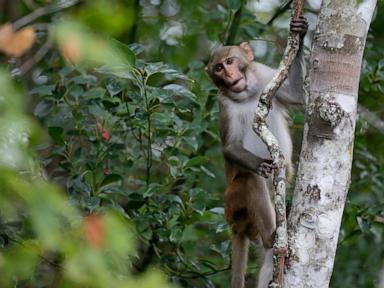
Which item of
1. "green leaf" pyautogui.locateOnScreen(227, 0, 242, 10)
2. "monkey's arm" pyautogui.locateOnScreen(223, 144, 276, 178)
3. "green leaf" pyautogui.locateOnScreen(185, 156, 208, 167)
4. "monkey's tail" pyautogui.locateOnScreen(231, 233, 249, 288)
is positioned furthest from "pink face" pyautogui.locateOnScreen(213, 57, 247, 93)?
"monkey's tail" pyautogui.locateOnScreen(231, 233, 249, 288)

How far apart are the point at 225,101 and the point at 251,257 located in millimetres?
1798

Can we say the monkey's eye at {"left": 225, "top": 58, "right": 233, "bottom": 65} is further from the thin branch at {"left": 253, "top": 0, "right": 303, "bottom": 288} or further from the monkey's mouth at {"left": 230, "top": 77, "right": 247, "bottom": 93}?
the thin branch at {"left": 253, "top": 0, "right": 303, "bottom": 288}

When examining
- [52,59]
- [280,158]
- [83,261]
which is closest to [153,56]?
[52,59]

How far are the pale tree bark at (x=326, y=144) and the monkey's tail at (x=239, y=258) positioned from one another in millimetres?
1587

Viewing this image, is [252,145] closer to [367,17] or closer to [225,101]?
[225,101]

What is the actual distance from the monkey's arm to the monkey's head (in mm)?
395

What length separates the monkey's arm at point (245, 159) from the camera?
511 centimetres

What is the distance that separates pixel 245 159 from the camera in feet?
17.7

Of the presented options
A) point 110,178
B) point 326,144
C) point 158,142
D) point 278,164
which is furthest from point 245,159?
point 326,144

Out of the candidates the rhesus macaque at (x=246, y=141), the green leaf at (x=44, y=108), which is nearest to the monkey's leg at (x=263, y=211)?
the rhesus macaque at (x=246, y=141)

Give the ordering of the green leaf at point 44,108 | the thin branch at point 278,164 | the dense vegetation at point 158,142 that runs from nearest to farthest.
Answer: the thin branch at point 278,164
the dense vegetation at point 158,142
the green leaf at point 44,108

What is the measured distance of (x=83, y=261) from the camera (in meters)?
1.95

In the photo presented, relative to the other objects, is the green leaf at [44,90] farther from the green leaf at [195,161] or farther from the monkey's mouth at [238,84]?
the monkey's mouth at [238,84]

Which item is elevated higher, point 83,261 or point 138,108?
point 83,261
